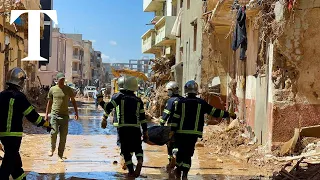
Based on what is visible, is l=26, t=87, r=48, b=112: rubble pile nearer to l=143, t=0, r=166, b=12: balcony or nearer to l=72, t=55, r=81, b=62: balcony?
l=143, t=0, r=166, b=12: balcony

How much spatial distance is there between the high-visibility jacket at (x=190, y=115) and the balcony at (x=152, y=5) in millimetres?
33857

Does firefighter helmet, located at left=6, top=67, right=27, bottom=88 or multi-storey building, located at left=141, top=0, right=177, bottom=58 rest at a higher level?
multi-storey building, located at left=141, top=0, right=177, bottom=58

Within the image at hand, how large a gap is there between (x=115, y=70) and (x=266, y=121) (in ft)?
56.6

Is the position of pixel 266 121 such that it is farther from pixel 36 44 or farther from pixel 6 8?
pixel 6 8

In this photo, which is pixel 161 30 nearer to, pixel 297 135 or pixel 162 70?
pixel 162 70

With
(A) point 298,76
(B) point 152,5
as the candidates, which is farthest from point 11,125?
(B) point 152,5

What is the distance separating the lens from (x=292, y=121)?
10906 millimetres

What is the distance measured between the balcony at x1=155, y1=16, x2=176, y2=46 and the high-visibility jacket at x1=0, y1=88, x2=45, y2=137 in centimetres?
2713

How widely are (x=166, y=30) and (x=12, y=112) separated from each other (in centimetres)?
2741

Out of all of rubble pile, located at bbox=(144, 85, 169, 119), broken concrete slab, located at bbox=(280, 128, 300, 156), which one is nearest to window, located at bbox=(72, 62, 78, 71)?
rubble pile, located at bbox=(144, 85, 169, 119)

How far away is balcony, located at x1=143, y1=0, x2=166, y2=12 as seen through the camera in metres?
42.0

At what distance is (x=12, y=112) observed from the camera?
6.55 meters

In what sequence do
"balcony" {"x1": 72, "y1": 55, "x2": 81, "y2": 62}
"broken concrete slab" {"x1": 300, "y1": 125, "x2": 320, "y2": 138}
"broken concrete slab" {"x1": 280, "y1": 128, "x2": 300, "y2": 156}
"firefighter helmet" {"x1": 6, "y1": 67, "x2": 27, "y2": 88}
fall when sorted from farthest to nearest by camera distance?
"balcony" {"x1": 72, "y1": 55, "x2": 81, "y2": 62} → "broken concrete slab" {"x1": 300, "y1": 125, "x2": 320, "y2": 138} → "broken concrete slab" {"x1": 280, "y1": 128, "x2": 300, "y2": 156} → "firefighter helmet" {"x1": 6, "y1": 67, "x2": 27, "y2": 88}

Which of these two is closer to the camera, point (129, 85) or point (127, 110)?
point (127, 110)
